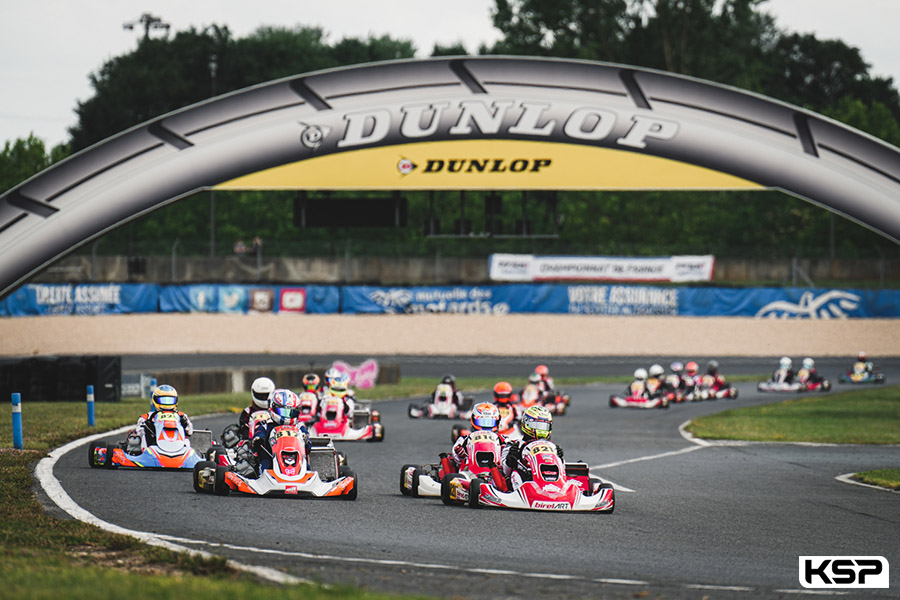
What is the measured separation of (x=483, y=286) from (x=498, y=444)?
3169cm

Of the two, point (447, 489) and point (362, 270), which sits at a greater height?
point (362, 270)

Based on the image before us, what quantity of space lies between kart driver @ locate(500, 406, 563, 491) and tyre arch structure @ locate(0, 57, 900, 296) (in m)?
5.61

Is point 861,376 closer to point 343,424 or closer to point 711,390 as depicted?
point 711,390

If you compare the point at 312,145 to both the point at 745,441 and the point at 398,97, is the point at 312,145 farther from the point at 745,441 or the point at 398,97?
the point at 745,441

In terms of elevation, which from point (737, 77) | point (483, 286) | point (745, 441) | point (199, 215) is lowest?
point (745, 441)

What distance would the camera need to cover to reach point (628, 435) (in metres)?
23.8

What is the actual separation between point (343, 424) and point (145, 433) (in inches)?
228

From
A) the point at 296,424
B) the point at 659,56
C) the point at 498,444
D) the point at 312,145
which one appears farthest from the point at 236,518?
the point at 659,56

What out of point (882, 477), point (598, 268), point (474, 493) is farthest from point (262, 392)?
point (598, 268)

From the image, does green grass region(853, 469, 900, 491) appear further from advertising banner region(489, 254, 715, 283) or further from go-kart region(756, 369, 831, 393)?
advertising banner region(489, 254, 715, 283)

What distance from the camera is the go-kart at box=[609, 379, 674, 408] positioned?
102 ft

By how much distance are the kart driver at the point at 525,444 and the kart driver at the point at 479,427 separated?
0.53m

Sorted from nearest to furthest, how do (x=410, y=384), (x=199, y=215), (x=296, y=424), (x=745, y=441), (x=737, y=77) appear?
(x=296, y=424) → (x=745, y=441) → (x=410, y=384) → (x=199, y=215) → (x=737, y=77)

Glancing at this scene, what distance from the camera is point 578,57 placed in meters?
67.0
